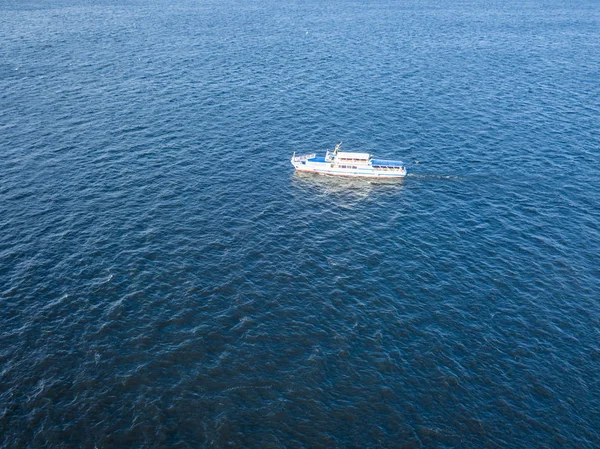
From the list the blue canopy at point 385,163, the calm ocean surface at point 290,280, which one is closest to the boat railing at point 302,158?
the calm ocean surface at point 290,280

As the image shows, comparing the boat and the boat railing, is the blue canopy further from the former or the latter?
the boat railing

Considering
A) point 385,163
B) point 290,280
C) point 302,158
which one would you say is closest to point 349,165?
point 385,163

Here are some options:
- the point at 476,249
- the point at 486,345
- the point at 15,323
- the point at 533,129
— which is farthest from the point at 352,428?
the point at 533,129

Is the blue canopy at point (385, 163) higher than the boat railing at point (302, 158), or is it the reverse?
the boat railing at point (302, 158)

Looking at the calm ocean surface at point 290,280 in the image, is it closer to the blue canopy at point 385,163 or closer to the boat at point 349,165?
the boat at point 349,165

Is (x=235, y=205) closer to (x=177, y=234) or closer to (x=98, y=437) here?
(x=177, y=234)

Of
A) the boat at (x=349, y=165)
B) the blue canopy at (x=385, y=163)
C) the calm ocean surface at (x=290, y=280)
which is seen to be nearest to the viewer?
the calm ocean surface at (x=290, y=280)
